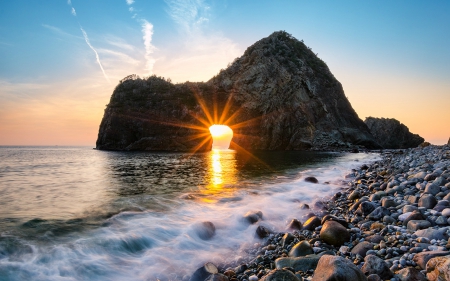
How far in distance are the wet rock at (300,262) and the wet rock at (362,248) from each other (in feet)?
2.86

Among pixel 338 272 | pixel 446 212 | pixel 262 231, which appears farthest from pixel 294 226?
pixel 338 272

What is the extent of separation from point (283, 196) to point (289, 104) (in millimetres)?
57394

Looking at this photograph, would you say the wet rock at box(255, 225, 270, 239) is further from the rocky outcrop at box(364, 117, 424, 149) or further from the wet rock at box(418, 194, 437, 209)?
the rocky outcrop at box(364, 117, 424, 149)

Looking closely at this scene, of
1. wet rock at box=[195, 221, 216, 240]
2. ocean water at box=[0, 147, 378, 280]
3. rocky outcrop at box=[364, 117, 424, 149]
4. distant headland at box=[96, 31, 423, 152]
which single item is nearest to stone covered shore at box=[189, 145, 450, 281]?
ocean water at box=[0, 147, 378, 280]

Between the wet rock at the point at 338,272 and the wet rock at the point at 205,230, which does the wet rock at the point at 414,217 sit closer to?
the wet rock at the point at 338,272

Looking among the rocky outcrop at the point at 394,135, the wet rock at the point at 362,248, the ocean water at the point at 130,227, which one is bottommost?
the ocean water at the point at 130,227

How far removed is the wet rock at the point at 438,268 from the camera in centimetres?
339

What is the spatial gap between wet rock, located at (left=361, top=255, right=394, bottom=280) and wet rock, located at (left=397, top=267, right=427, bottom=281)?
157 millimetres

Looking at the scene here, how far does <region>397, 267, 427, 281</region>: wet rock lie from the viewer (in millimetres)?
3596

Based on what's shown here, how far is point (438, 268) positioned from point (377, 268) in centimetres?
79

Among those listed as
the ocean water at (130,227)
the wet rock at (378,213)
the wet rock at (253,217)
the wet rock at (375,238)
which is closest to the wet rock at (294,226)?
the ocean water at (130,227)

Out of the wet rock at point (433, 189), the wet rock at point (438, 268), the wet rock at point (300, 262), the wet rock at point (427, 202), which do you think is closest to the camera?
the wet rock at point (438, 268)

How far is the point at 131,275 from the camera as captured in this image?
527 cm

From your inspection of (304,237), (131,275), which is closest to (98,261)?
(131,275)
